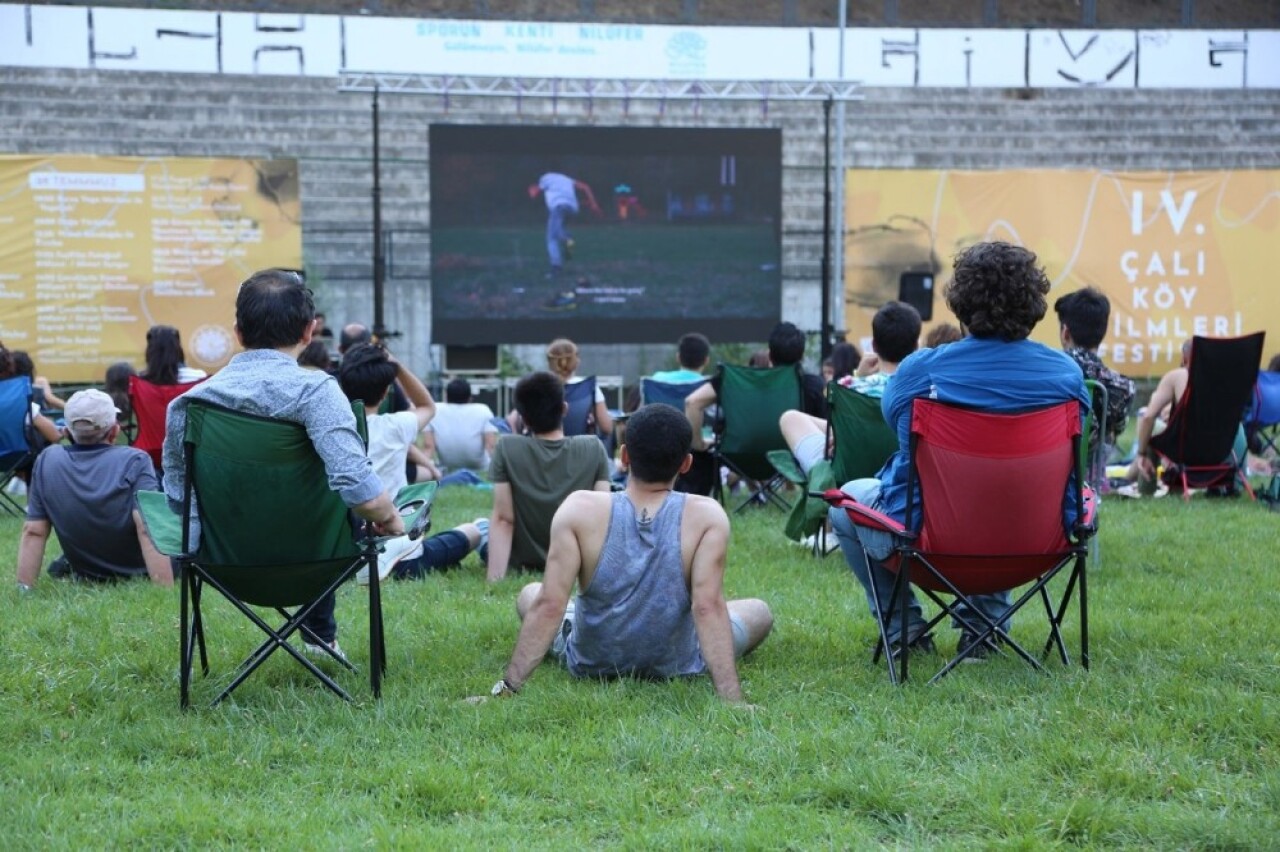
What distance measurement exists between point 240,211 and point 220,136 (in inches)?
52.1

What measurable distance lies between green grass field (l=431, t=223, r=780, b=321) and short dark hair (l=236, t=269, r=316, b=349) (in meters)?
10.5

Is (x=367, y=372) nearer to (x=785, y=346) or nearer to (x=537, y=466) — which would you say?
(x=537, y=466)

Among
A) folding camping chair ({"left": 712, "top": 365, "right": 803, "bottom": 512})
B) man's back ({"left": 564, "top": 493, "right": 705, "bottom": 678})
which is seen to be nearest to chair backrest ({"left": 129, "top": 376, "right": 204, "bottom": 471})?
folding camping chair ({"left": 712, "top": 365, "right": 803, "bottom": 512})

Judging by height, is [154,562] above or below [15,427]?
below

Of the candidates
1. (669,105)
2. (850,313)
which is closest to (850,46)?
(669,105)

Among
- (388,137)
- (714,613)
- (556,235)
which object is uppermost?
(388,137)

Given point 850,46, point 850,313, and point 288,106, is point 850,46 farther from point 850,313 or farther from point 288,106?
point 288,106

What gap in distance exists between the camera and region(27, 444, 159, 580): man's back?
17.2 feet

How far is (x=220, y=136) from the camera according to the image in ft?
50.9

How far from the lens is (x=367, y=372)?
5.40 metres

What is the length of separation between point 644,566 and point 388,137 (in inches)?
513

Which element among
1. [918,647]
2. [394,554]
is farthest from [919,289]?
[918,647]

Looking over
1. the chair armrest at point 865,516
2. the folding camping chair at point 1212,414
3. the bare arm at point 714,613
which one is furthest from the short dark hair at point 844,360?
the bare arm at point 714,613

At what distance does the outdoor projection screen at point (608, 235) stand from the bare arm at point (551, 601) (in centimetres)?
1068
